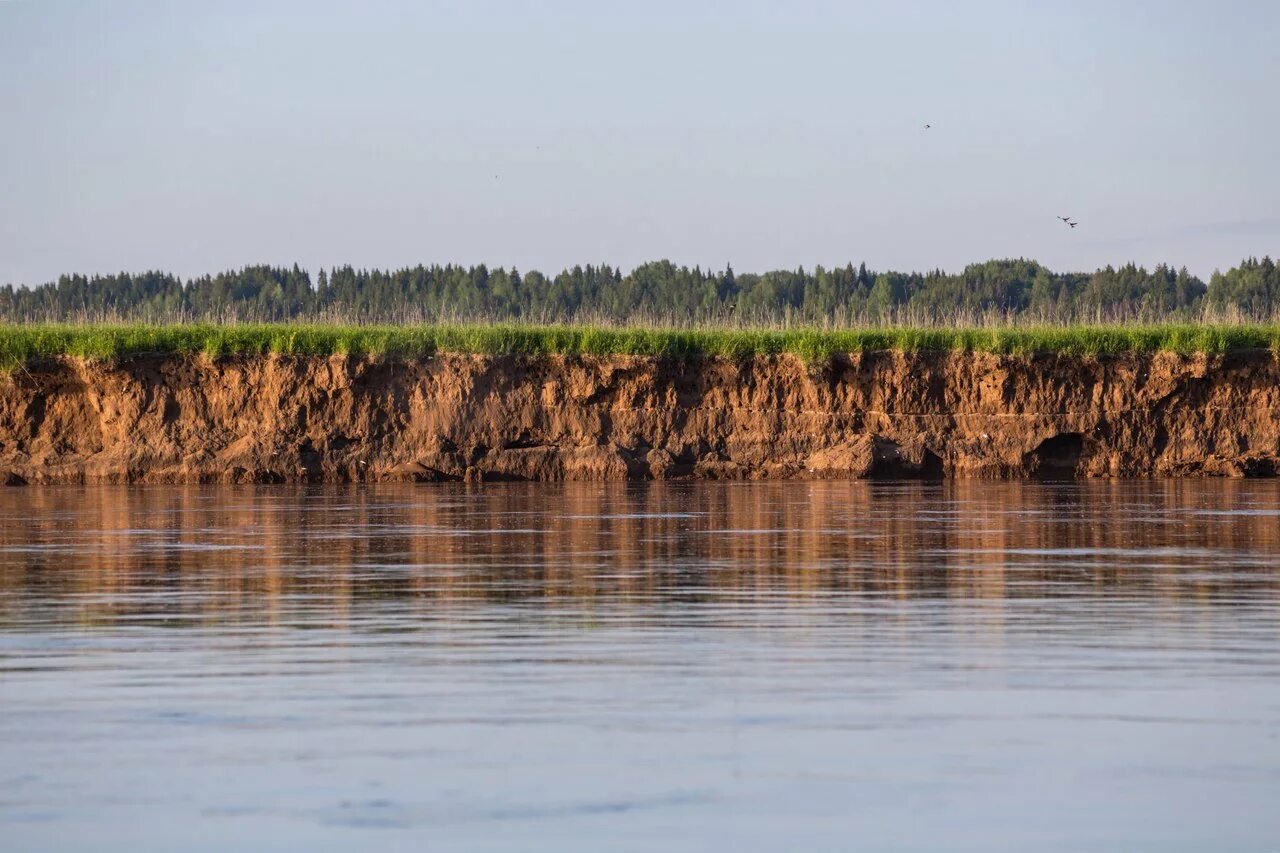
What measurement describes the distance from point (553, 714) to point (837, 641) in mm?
3084

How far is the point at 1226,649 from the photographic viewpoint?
1118cm

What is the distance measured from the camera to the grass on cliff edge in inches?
1683

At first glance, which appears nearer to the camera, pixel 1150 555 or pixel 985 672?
pixel 985 672

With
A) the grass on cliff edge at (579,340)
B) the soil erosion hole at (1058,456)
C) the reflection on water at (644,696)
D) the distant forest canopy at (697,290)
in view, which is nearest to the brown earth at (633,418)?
the soil erosion hole at (1058,456)

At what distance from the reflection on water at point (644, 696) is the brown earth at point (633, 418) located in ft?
71.4

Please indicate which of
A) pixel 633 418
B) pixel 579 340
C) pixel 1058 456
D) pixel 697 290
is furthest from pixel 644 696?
pixel 697 290

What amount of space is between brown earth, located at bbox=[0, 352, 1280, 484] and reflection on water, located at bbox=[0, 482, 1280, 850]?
21773 millimetres

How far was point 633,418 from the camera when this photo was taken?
141ft

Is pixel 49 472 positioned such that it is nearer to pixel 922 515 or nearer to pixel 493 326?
pixel 493 326

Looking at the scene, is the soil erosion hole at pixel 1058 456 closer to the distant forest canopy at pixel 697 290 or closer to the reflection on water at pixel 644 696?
the reflection on water at pixel 644 696

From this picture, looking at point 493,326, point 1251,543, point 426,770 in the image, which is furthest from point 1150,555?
point 493,326

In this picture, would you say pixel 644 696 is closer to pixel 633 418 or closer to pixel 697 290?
pixel 633 418

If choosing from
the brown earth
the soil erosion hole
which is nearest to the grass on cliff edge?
the brown earth

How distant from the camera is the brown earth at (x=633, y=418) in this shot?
4131 cm
